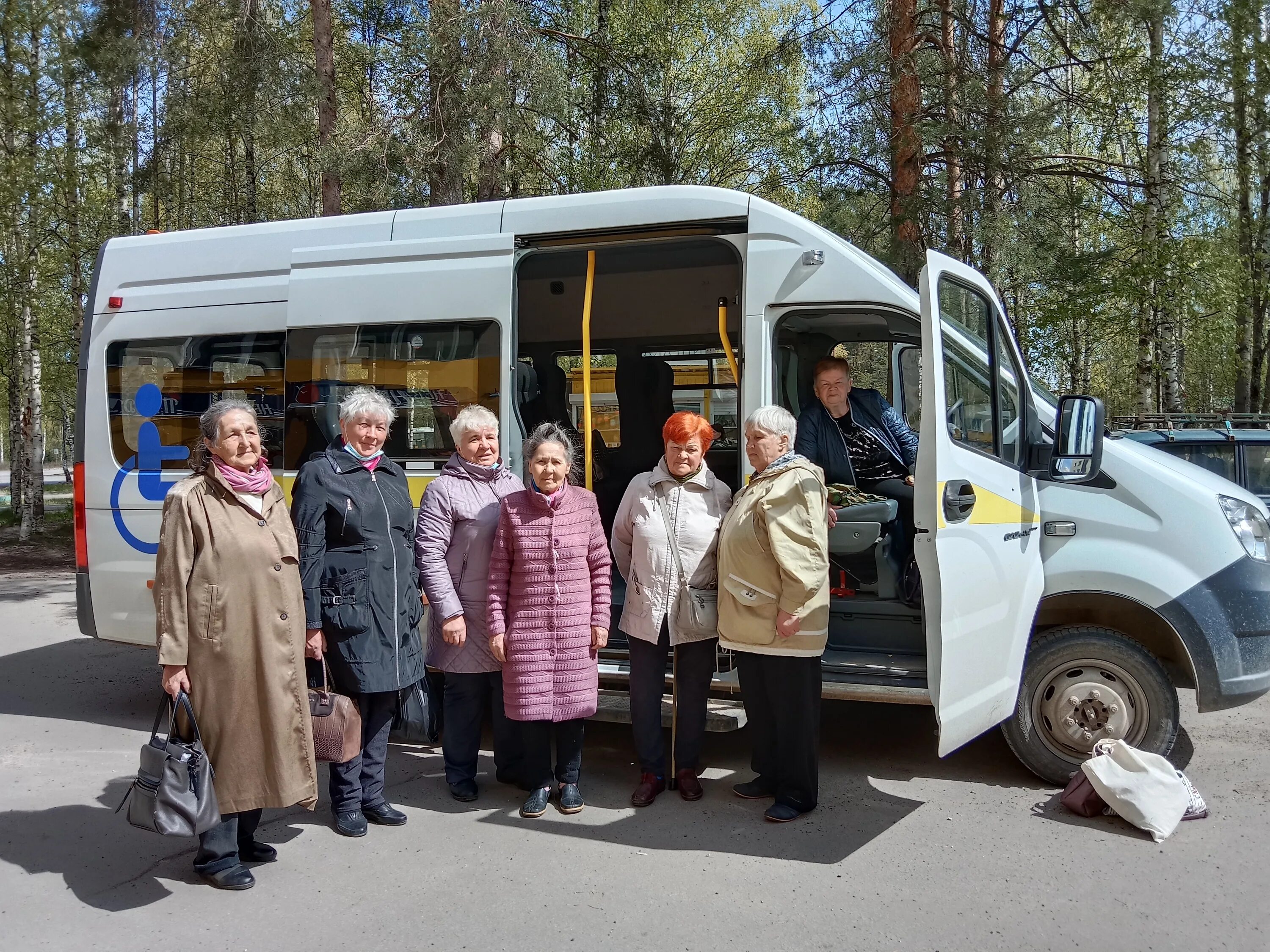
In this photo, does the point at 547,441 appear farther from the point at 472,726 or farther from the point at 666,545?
the point at 472,726

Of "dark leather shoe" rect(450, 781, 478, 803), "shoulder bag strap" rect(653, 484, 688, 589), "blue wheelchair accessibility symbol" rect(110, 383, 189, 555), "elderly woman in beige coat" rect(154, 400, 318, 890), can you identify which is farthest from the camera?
"blue wheelchair accessibility symbol" rect(110, 383, 189, 555)

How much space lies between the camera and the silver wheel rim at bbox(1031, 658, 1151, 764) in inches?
174

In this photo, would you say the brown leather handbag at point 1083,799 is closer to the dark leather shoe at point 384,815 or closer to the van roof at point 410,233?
the van roof at point 410,233

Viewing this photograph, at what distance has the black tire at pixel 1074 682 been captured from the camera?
4391 mm

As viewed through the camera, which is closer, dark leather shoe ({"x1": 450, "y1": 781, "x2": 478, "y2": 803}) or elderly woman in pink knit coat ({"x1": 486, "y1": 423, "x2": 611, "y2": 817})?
elderly woman in pink knit coat ({"x1": 486, "y1": 423, "x2": 611, "y2": 817})

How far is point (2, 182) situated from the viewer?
597 inches

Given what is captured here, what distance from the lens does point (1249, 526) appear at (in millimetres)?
4402

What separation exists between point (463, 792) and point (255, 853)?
977 mm

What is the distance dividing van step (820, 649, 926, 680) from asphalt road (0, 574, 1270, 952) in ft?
1.83

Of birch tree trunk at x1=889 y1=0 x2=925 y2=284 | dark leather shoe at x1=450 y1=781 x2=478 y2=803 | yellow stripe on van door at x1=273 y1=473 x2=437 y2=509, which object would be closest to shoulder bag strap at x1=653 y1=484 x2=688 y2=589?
dark leather shoe at x1=450 y1=781 x2=478 y2=803

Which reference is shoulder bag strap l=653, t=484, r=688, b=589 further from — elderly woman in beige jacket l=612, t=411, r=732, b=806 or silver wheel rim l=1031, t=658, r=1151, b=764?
silver wheel rim l=1031, t=658, r=1151, b=764

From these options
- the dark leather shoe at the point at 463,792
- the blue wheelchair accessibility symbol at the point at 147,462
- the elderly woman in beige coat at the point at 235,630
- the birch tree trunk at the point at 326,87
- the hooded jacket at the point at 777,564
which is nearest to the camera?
the elderly woman in beige coat at the point at 235,630

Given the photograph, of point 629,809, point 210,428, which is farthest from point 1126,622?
point 210,428

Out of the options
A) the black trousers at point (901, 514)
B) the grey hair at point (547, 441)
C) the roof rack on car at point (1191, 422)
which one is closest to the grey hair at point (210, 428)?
the grey hair at point (547, 441)
